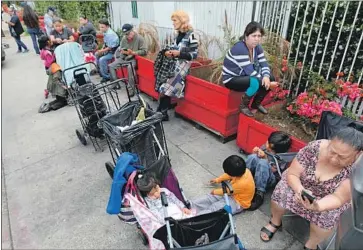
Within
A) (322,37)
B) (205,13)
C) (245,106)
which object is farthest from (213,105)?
(205,13)

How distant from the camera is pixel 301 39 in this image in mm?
3707

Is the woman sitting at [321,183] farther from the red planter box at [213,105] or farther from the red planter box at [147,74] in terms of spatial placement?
the red planter box at [147,74]

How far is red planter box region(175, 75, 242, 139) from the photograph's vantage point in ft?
11.8

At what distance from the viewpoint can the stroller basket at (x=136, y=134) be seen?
2.73 m

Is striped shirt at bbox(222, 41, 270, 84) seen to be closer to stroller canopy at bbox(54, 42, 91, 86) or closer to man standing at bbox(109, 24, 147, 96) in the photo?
man standing at bbox(109, 24, 147, 96)

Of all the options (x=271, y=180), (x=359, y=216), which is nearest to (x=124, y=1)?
(x=271, y=180)

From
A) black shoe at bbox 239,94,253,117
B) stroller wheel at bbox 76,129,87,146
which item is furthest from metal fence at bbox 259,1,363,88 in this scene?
stroller wheel at bbox 76,129,87,146

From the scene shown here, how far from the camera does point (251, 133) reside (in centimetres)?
337

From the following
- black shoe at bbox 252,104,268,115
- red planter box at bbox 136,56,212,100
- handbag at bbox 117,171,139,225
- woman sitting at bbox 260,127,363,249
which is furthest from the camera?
red planter box at bbox 136,56,212,100

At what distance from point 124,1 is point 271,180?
7.14m

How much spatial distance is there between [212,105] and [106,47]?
3633 millimetres

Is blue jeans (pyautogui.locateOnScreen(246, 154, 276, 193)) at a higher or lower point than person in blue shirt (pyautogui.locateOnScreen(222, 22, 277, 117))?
lower

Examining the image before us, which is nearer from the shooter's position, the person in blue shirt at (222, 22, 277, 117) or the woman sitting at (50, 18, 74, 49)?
the person in blue shirt at (222, 22, 277, 117)

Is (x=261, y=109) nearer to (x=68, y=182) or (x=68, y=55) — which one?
(x=68, y=182)
